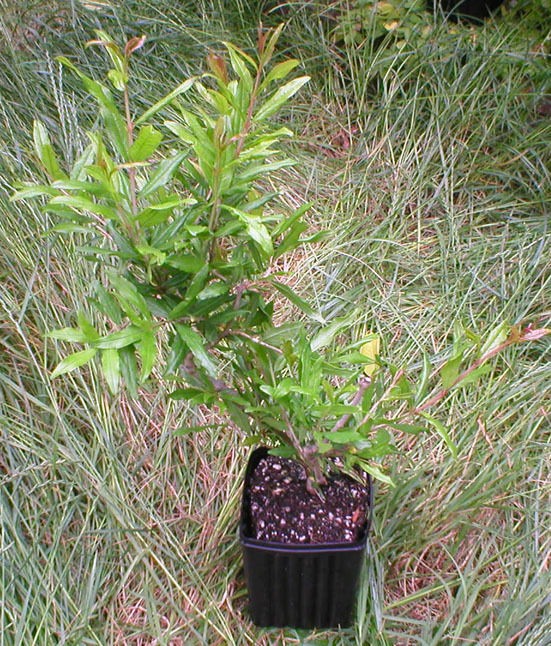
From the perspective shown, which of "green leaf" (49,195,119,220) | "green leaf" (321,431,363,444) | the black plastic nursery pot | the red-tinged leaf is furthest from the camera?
the black plastic nursery pot

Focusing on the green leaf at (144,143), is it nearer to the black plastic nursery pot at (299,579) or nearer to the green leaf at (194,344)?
the green leaf at (194,344)

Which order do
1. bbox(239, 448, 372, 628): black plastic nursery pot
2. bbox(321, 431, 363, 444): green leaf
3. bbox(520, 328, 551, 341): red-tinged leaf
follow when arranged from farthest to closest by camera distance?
bbox(239, 448, 372, 628): black plastic nursery pot < bbox(321, 431, 363, 444): green leaf < bbox(520, 328, 551, 341): red-tinged leaf

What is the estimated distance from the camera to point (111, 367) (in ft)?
2.77

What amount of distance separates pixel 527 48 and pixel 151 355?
6.23 feet

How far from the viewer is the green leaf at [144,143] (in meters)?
0.82

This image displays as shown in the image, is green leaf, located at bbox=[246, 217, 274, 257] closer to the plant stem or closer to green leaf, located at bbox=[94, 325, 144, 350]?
green leaf, located at bbox=[94, 325, 144, 350]

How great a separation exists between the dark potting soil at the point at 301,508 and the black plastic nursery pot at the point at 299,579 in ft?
0.06

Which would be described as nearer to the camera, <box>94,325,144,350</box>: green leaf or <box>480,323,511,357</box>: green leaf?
<box>94,325,144,350</box>: green leaf

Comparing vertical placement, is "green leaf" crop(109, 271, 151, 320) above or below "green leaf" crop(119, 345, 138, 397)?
above

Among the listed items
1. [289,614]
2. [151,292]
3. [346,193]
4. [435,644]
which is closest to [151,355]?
[151,292]

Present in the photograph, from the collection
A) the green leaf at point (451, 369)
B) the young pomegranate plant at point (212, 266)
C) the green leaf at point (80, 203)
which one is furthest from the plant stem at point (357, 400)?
the green leaf at point (80, 203)

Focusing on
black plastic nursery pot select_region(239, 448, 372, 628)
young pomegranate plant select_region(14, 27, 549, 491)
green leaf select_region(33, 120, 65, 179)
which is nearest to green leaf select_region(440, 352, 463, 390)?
young pomegranate plant select_region(14, 27, 549, 491)

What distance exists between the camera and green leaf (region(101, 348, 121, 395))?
2.75 ft

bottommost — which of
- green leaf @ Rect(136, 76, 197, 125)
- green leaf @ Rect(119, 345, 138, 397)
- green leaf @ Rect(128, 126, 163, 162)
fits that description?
green leaf @ Rect(119, 345, 138, 397)
